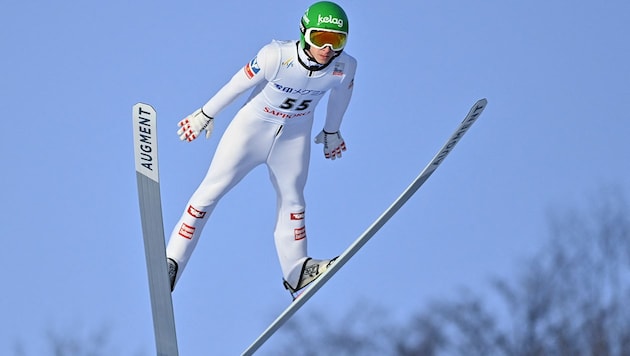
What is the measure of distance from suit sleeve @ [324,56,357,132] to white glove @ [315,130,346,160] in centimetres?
4

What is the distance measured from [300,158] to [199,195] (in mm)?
749

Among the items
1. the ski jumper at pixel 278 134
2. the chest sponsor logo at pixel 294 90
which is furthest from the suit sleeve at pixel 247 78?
the chest sponsor logo at pixel 294 90

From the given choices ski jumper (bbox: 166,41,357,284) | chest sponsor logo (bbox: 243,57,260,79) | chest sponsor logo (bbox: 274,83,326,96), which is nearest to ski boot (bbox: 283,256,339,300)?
ski jumper (bbox: 166,41,357,284)

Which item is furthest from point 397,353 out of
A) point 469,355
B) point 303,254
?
point 303,254

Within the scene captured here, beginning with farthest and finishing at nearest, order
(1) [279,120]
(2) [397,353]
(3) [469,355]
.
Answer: (2) [397,353] < (3) [469,355] < (1) [279,120]

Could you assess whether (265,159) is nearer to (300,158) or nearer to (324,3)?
(300,158)

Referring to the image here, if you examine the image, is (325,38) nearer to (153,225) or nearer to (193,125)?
(193,125)

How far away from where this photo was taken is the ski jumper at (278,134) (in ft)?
34.3

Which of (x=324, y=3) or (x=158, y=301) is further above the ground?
(x=324, y=3)

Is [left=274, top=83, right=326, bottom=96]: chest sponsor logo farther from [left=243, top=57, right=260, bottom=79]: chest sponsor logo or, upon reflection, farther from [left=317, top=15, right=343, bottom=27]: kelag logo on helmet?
[left=317, top=15, right=343, bottom=27]: kelag logo on helmet

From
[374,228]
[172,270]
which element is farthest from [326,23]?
[172,270]

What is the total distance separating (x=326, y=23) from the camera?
33.3 feet

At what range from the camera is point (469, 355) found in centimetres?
2452

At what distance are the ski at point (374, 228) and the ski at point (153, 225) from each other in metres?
0.70
